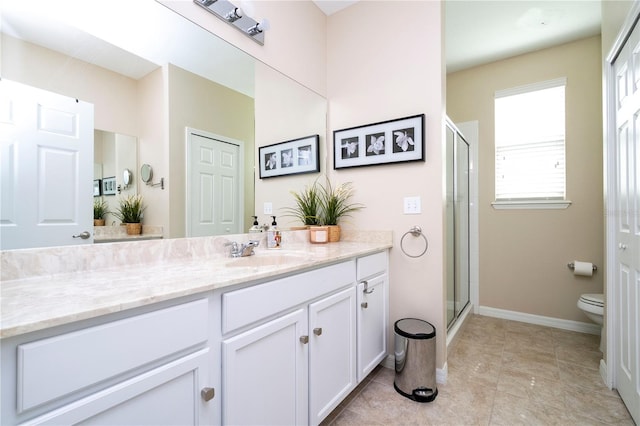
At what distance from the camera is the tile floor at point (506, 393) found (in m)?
1.54

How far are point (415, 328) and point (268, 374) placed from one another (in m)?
1.06

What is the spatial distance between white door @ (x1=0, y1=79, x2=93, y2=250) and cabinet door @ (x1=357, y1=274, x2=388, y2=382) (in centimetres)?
134

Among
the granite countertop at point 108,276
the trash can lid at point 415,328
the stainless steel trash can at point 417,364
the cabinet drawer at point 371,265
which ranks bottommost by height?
the stainless steel trash can at point 417,364

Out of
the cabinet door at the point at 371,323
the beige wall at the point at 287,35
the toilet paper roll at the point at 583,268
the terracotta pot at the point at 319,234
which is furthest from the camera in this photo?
the toilet paper roll at the point at 583,268

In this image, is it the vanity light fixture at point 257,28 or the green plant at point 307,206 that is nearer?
the vanity light fixture at point 257,28

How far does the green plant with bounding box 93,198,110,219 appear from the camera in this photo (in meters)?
1.12

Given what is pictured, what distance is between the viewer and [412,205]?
196cm

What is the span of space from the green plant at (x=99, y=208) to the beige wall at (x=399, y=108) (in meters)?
1.54

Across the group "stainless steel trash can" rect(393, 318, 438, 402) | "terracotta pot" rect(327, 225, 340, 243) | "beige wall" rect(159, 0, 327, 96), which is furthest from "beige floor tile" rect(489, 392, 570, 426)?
"beige wall" rect(159, 0, 327, 96)

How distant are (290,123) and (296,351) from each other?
1.54 metres

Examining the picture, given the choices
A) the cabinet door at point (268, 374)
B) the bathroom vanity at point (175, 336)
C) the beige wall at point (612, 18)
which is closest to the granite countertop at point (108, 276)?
the bathroom vanity at point (175, 336)

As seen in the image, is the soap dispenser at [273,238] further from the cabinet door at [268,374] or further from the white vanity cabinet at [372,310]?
the cabinet door at [268,374]

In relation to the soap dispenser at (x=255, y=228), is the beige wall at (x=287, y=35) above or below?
above

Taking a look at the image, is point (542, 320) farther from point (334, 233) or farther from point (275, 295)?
point (275, 295)
